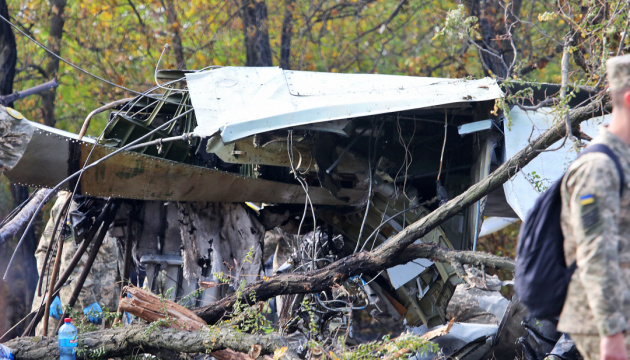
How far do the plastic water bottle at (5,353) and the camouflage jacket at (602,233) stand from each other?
167 inches

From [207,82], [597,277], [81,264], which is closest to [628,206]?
[597,277]

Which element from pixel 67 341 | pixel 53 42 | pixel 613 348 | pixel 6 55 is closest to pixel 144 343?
pixel 67 341

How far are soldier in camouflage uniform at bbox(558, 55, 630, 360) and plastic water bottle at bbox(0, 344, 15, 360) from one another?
418 centimetres

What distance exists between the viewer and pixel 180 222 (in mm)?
6988

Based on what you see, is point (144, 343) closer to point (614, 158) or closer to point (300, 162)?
point (300, 162)

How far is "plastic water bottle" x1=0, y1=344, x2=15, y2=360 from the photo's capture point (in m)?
4.95

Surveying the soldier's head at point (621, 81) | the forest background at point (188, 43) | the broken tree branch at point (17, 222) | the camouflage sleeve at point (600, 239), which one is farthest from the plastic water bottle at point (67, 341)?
the forest background at point (188, 43)

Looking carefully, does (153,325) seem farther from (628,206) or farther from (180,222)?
(628,206)

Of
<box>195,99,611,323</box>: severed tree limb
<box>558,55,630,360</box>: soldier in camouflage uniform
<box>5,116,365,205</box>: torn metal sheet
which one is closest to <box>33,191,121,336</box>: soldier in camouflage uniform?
<box>5,116,365,205</box>: torn metal sheet

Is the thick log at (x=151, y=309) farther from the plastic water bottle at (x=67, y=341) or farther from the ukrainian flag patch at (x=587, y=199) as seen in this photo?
the ukrainian flag patch at (x=587, y=199)

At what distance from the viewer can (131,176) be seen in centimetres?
632

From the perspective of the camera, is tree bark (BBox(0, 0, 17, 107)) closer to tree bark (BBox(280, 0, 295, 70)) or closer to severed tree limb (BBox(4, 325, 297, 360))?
tree bark (BBox(280, 0, 295, 70))

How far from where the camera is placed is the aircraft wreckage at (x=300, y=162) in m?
5.75

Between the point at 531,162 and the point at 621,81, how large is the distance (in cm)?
352
